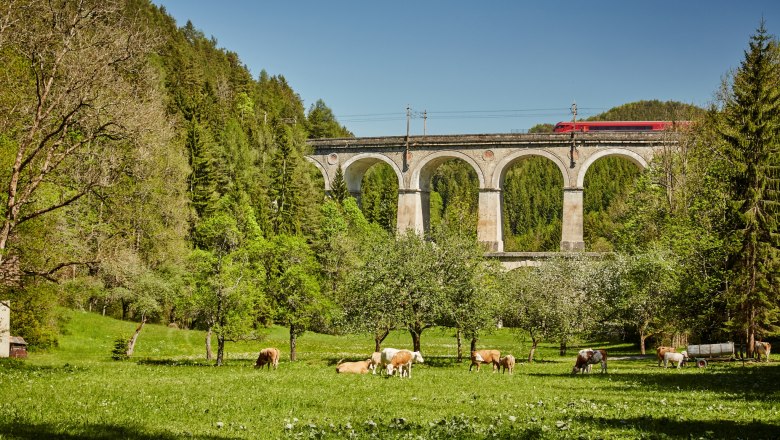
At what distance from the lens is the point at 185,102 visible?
267ft

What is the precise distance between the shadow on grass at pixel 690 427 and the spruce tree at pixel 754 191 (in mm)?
23311

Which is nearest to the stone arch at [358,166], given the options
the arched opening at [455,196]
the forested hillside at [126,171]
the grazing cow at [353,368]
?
the forested hillside at [126,171]

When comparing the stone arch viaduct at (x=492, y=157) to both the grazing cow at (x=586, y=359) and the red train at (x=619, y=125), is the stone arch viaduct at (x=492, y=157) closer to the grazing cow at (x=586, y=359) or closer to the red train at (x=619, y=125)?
the red train at (x=619, y=125)

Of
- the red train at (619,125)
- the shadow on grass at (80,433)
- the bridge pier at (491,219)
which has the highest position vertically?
the red train at (619,125)

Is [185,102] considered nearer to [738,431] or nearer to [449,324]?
[449,324]

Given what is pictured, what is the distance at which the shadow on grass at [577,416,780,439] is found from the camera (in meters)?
12.1

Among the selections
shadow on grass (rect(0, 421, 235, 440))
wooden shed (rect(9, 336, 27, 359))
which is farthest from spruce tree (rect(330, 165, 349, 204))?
shadow on grass (rect(0, 421, 235, 440))

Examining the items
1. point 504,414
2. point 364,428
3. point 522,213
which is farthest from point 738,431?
point 522,213

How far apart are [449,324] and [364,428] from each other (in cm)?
2280

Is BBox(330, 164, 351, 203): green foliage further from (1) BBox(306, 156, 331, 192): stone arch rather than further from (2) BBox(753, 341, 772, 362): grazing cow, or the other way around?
(2) BBox(753, 341, 772, 362): grazing cow

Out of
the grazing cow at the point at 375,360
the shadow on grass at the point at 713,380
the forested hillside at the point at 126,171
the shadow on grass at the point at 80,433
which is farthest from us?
the grazing cow at the point at 375,360

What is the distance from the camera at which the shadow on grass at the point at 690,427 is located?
12094 millimetres

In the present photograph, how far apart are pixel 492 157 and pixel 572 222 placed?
10.6m

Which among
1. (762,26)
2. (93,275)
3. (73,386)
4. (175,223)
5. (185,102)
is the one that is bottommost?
(73,386)
